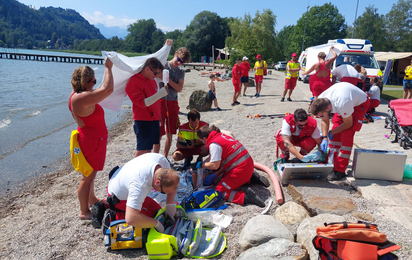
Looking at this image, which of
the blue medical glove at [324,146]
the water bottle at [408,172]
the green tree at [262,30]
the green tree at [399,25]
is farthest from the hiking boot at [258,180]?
the green tree at [399,25]

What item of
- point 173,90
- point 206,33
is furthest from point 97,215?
point 206,33

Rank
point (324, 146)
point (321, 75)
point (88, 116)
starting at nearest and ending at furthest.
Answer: point (88, 116), point (324, 146), point (321, 75)

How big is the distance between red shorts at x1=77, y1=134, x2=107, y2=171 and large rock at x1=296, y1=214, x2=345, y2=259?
2.57 meters

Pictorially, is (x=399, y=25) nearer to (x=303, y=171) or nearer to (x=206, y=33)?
(x=206, y=33)

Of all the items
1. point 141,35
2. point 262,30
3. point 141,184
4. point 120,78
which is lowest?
point 141,184

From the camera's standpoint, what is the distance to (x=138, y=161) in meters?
Answer: 2.93

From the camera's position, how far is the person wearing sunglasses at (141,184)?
2682mm

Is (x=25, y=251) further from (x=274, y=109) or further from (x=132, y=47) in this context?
(x=132, y=47)

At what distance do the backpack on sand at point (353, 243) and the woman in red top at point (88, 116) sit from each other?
2.71m

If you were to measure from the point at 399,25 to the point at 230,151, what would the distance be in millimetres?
54263

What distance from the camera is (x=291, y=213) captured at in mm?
3527

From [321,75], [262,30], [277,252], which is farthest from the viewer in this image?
[262,30]

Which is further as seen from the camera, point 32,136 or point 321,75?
point 32,136

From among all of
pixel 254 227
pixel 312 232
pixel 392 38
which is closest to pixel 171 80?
pixel 254 227
